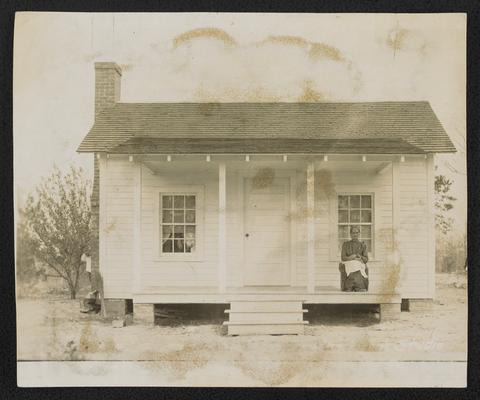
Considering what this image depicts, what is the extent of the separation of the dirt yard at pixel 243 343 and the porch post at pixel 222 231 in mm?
892

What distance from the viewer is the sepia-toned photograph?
30.6ft

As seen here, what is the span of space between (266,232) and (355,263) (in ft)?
4.83

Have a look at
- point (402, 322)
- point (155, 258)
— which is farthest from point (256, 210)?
point (402, 322)

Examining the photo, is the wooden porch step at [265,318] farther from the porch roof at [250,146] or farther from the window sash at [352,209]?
the porch roof at [250,146]

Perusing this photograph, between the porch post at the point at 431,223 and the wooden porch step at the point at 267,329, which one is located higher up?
the porch post at the point at 431,223

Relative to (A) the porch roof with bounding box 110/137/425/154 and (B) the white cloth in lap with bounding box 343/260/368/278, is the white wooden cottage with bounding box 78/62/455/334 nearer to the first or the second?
(A) the porch roof with bounding box 110/137/425/154

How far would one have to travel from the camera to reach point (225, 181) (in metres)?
10.5

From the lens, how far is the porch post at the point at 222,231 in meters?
10.2

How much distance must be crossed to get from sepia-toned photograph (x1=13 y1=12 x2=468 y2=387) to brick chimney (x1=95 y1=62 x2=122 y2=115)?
48mm

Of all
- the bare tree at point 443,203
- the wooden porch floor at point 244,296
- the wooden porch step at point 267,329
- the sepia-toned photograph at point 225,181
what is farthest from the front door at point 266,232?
the bare tree at point 443,203

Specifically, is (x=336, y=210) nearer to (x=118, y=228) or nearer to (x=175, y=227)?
(x=175, y=227)

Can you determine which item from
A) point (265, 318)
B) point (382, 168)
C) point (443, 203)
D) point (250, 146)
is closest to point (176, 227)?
point (250, 146)

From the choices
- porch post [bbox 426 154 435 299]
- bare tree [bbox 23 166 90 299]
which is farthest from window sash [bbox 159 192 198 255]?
porch post [bbox 426 154 435 299]

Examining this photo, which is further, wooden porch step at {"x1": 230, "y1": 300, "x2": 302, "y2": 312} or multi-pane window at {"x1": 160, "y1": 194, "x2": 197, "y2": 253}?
multi-pane window at {"x1": 160, "y1": 194, "x2": 197, "y2": 253}
